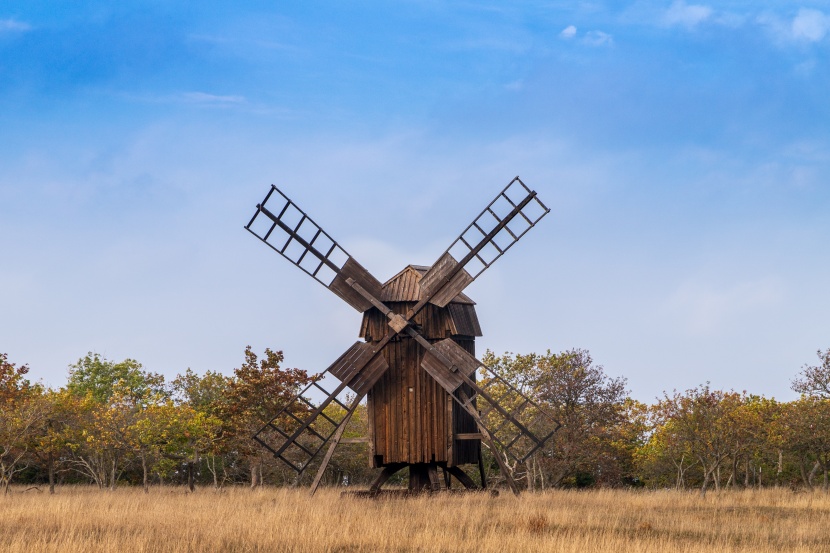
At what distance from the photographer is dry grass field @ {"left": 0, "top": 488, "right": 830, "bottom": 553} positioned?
49.9ft

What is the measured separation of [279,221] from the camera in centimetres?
2594

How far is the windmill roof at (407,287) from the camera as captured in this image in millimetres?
25417

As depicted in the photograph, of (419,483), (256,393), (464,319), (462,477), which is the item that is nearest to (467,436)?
(419,483)

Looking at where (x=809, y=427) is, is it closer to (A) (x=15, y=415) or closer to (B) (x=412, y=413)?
(B) (x=412, y=413)

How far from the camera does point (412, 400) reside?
82.4 feet

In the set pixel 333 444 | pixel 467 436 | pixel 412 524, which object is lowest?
pixel 412 524

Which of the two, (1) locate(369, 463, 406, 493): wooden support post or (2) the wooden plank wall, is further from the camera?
(1) locate(369, 463, 406, 493): wooden support post

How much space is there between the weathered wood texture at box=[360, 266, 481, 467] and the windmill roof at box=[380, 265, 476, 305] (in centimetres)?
3

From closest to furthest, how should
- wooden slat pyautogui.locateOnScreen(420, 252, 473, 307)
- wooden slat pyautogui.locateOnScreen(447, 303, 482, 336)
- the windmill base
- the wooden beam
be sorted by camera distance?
wooden slat pyautogui.locateOnScreen(420, 252, 473, 307)
the wooden beam
the windmill base
wooden slat pyautogui.locateOnScreen(447, 303, 482, 336)

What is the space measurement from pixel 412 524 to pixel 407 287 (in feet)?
29.4

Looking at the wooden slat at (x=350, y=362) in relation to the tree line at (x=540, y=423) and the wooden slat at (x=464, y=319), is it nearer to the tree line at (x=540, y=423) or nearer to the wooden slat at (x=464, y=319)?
the wooden slat at (x=464, y=319)

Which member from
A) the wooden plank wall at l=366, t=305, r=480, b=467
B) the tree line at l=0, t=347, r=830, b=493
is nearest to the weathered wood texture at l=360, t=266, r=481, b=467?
the wooden plank wall at l=366, t=305, r=480, b=467

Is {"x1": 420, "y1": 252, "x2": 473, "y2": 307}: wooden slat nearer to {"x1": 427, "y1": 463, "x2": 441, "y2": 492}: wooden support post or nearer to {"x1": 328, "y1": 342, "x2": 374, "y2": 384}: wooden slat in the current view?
{"x1": 328, "y1": 342, "x2": 374, "y2": 384}: wooden slat

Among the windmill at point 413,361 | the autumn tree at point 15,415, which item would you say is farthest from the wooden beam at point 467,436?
the autumn tree at point 15,415
